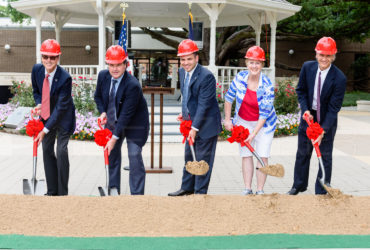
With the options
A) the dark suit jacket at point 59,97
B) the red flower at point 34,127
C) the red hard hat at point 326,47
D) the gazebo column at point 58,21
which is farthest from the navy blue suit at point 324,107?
the gazebo column at point 58,21

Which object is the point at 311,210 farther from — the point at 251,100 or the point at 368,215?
the point at 251,100

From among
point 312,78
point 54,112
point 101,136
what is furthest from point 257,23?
point 101,136

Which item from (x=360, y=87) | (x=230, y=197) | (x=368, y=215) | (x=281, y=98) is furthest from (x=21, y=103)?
(x=360, y=87)

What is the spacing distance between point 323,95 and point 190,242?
254 centimetres

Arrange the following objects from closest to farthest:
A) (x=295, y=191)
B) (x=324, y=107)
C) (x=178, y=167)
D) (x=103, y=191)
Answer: (x=103, y=191), (x=324, y=107), (x=295, y=191), (x=178, y=167)

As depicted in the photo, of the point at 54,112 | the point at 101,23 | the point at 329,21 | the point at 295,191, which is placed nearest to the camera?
the point at 54,112

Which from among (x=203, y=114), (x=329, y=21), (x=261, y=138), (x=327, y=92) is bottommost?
(x=261, y=138)

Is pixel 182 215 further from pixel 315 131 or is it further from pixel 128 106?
pixel 315 131

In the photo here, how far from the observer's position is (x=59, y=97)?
15.6 ft

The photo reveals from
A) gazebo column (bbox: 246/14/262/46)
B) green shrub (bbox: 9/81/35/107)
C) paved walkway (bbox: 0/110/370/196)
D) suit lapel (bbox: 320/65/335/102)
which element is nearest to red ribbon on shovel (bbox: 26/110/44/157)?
paved walkway (bbox: 0/110/370/196)

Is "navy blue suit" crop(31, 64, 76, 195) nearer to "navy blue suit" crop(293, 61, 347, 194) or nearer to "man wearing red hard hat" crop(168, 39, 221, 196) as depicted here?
"man wearing red hard hat" crop(168, 39, 221, 196)

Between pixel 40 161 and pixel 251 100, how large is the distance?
422cm

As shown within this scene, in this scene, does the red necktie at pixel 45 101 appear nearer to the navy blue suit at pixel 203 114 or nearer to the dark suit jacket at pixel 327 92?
the navy blue suit at pixel 203 114

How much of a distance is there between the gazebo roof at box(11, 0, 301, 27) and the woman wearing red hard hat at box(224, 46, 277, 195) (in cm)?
690
